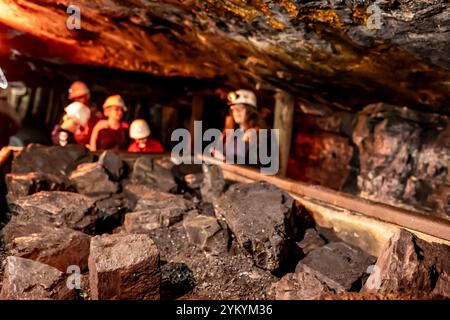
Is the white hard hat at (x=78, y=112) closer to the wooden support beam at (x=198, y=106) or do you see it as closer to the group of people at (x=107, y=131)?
the group of people at (x=107, y=131)

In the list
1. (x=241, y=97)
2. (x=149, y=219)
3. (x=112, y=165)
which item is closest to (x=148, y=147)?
(x=112, y=165)

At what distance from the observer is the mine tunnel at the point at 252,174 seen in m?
2.14

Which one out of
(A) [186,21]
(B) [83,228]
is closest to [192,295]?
(B) [83,228]

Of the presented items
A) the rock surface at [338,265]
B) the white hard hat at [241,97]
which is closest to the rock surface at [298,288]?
the rock surface at [338,265]

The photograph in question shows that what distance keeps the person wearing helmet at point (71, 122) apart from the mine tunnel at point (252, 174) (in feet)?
1.22

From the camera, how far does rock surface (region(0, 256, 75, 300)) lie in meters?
1.86

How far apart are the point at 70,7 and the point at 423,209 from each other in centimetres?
552

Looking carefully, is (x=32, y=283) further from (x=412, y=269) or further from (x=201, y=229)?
(x=412, y=269)

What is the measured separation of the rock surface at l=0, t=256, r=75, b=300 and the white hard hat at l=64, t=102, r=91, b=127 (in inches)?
139

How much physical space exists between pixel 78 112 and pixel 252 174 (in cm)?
302

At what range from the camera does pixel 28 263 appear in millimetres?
2025

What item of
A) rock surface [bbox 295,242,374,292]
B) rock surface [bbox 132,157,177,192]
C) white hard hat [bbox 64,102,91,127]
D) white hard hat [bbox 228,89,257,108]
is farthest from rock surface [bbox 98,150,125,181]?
rock surface [bbox 295,242,374,292]

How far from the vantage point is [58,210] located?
2887 millimetres
